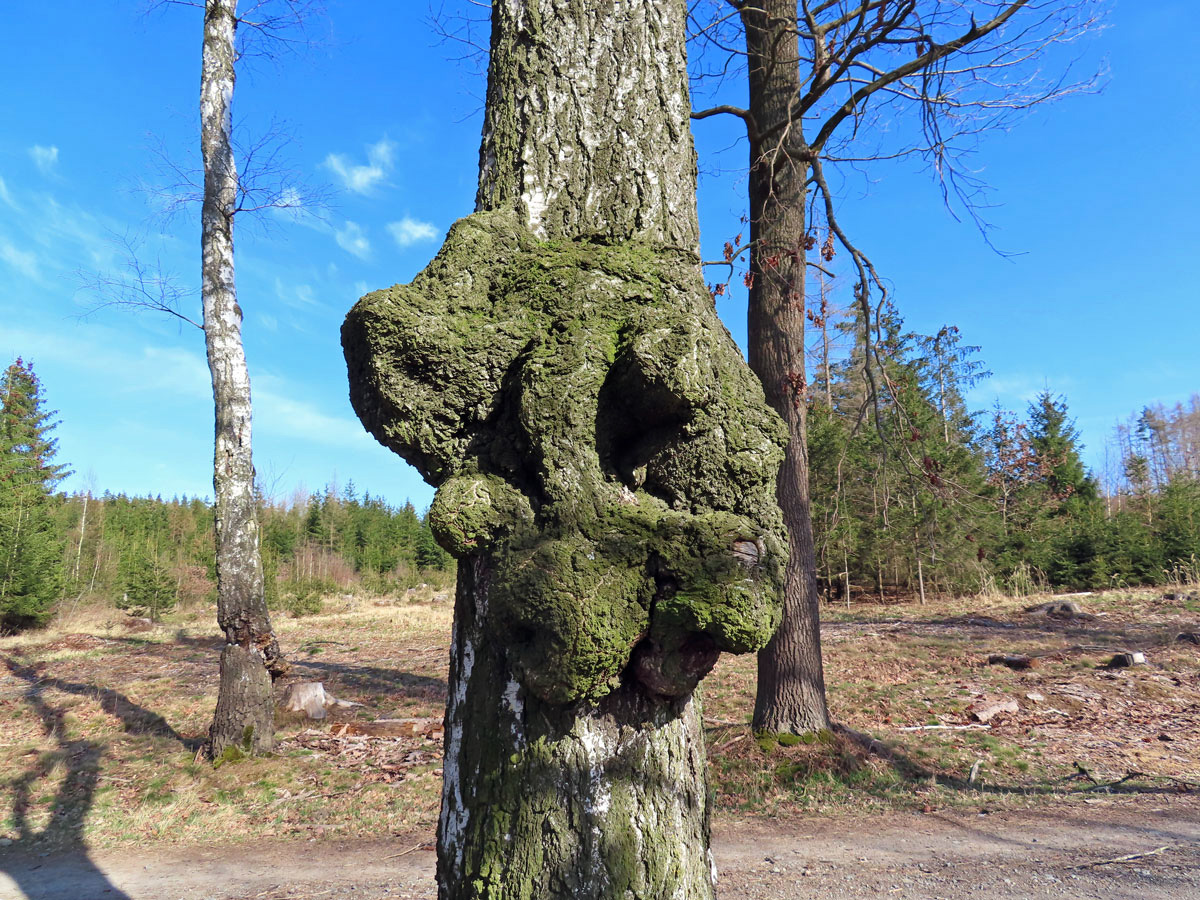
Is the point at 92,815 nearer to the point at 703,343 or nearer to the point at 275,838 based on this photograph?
the point at 275,838

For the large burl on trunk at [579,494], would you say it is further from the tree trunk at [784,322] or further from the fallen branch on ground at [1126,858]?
the tree trunk at [784,322]

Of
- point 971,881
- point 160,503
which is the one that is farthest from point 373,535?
point 971,881

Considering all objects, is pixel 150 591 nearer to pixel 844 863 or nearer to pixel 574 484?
pixel 844 863

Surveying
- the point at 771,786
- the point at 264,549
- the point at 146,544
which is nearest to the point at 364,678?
the point at 771,786

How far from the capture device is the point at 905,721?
7809 mm

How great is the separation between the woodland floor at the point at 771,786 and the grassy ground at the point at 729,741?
1.1 inches

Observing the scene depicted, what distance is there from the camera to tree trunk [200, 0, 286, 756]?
711 cm

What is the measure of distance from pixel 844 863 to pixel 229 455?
23.1 ft

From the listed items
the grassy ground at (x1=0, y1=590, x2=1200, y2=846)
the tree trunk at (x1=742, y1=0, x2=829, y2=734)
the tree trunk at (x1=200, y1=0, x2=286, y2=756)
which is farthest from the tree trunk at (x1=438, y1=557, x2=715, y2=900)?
the tree trunk at (x1=200, y1=0, x2=286, y2=756)

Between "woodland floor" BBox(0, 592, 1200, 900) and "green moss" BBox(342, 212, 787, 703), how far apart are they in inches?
143

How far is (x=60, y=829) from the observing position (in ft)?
19.2

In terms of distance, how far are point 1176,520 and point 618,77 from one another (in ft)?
81.9

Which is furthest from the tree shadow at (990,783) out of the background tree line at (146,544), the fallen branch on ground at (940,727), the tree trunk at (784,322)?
the background tree line at (146,544)

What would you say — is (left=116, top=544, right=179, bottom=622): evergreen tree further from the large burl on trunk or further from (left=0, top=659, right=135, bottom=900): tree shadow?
the large burl on trunk
